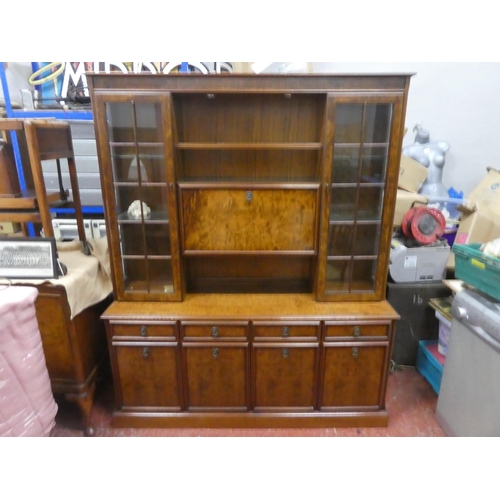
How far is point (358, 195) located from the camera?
5.67 feet

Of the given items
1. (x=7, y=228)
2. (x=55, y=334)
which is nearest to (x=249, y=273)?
(x=55, y=334)

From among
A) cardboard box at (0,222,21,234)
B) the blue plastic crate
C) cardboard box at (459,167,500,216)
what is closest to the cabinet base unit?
the blue plastic crate

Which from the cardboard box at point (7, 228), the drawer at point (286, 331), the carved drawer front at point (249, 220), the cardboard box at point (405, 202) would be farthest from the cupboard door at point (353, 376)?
the cardboard box at point (7, 228)

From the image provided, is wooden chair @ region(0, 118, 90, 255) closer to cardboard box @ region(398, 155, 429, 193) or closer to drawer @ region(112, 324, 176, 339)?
drawer @ region(112, 324, 176, 339)

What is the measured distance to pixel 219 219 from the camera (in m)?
1.74

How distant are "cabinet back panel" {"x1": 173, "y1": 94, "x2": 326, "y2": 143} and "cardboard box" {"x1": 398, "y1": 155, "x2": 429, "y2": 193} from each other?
79 centimetres

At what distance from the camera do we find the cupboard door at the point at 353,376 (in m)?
1.77

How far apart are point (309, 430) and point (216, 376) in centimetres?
59

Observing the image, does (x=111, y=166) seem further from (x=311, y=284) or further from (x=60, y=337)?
(x=311, y=284)

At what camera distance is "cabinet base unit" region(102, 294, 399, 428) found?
1735 mm

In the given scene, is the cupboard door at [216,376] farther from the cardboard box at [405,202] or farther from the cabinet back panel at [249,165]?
the cardboard box at [405,202]

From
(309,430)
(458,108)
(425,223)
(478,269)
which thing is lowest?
(309,430)

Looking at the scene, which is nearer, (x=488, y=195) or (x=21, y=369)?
(x=21, y=369)

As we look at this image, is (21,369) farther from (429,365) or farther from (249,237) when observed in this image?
(429,365)
